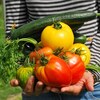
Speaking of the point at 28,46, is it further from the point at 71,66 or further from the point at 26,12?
the point at 26,12

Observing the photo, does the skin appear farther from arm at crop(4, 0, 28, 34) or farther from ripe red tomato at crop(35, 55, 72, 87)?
arm at crop(4, 0, 28, 34)

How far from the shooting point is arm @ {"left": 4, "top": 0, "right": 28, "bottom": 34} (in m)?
2.64

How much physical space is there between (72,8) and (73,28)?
0.85ft

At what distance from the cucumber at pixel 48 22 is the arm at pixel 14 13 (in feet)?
Answer: 1.46

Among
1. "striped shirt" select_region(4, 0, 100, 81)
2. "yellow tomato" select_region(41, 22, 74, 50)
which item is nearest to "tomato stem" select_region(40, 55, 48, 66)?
"yellow tomato" select_region(41, 22, 74, 50)

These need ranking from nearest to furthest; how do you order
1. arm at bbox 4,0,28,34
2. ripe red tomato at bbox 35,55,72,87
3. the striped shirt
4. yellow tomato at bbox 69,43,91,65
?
ripe red tomato at bbox 35,55,72,87 < yellow tomato at bbox 69,43,91,65 < the striped shirt < arm at bbox 4,0,28,34

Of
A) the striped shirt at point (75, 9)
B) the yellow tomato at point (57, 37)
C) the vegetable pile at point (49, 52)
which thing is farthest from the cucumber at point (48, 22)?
the striped shirt at point (75, 9)

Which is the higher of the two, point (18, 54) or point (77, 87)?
point (18, 54)

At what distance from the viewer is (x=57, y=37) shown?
198cm

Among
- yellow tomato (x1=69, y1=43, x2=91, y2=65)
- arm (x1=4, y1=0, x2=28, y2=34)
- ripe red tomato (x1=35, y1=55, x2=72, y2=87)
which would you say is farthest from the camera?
arm (x1=4, y1=0, x2=28, y2=34)

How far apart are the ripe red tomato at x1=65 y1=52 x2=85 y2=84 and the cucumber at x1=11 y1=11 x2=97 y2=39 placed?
247mm

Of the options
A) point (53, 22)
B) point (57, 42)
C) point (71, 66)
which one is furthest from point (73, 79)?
point (53, 22)

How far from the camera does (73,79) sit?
1950mm

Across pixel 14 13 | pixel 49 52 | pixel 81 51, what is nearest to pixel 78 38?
pixel 81 51
